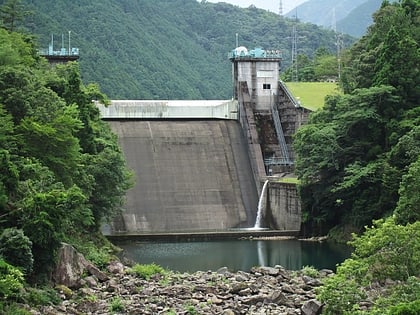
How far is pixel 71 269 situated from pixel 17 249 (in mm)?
2726

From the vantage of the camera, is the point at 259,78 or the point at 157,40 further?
the point at 157,40

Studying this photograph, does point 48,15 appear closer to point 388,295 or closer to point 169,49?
point 169,49

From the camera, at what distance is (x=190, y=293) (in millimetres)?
24078

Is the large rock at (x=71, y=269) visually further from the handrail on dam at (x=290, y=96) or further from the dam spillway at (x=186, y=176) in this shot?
the handrail on dam at (x=290, y=96)

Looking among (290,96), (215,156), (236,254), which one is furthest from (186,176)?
(236,254)

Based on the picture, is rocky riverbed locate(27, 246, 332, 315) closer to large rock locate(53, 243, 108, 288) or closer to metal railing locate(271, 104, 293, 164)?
large rock locate(53, 243, 108, 288)

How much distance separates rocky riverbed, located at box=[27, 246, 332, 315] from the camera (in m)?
21.6

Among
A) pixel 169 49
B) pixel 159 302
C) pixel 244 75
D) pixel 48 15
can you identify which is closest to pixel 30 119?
pixel 159 302

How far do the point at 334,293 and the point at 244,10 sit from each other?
10755cm

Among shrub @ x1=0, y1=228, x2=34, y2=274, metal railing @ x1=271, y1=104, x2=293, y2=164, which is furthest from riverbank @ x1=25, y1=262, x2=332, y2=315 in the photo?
metal railing @ x1=271, y1=104, x2=293, y2=164

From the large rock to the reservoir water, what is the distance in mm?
6315

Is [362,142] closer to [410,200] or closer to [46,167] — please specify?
[410,200]

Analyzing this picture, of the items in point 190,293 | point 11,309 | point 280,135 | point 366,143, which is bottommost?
point 190,293

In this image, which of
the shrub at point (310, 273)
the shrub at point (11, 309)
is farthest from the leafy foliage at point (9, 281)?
the shrub at point (310, 273)
